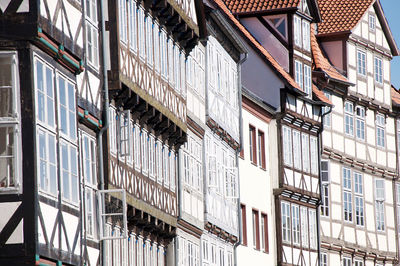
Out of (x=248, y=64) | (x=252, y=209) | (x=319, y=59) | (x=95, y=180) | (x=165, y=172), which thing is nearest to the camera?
(x=95, y=180)

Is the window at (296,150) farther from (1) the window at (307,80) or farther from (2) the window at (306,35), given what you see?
(2) the window at (306,35)

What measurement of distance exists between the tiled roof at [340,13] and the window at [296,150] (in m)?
8.35

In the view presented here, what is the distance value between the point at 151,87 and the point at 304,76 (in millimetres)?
20519

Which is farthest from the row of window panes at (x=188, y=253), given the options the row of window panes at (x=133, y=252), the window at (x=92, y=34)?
the window at (x=92, y=34)

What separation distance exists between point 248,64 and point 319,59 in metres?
6.97

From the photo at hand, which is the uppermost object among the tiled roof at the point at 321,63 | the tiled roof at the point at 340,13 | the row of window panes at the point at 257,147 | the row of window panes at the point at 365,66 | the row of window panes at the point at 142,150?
the tiled roof at the point at 340,13

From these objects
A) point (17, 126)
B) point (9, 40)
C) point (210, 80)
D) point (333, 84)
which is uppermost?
point (333, 84)

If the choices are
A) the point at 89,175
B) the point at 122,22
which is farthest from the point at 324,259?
the point at 89,175

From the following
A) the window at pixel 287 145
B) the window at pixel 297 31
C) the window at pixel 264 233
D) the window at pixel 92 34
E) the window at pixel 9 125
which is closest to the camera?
the window at pixel 9 125

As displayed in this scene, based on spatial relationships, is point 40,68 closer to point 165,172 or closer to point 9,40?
A: point 9,40

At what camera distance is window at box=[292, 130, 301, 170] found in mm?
50500

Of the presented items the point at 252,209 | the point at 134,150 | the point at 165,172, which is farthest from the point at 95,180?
the point at 252,209

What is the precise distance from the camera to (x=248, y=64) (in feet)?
163

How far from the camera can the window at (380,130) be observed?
6034 centimetres
